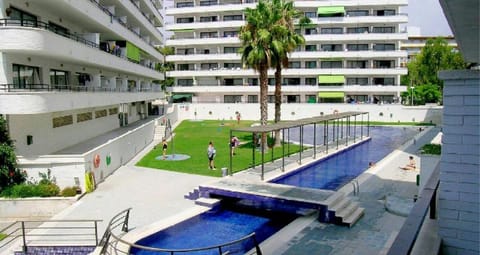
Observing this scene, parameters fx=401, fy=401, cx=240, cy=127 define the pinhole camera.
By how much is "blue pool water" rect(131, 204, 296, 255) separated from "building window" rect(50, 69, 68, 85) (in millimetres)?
15006

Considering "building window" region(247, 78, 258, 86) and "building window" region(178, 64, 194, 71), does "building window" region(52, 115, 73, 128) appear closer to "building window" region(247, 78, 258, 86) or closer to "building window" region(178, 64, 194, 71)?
"building window" region(247, 78, 258, 86)

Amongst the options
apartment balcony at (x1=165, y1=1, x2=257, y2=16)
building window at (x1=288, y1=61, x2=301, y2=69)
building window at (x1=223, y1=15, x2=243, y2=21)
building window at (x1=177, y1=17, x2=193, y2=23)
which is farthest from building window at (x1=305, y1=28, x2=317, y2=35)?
building window at (x1=177, y1=17, x2=193, y2=23)

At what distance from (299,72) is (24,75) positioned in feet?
166

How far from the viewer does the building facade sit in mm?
19544

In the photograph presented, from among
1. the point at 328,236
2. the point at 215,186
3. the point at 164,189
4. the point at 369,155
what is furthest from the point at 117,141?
the point at 369,155

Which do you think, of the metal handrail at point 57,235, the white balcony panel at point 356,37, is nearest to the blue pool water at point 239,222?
the metal handrail at point 57,235

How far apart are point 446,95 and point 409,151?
27.3m

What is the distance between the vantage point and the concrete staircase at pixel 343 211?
15.6 m

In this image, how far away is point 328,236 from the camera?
47.4ft

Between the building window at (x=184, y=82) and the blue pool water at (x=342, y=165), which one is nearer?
the blue pool water at (x=342, y=165)

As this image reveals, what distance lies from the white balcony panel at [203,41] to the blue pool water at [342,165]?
29.4m

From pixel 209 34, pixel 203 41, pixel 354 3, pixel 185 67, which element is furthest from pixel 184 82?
pixel 354 3

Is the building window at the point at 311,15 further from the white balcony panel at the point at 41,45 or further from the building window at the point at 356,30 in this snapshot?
A: the white balcony panel at the point at 41,45

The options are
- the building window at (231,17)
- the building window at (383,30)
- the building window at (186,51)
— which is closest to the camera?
the building window at (383,30)
